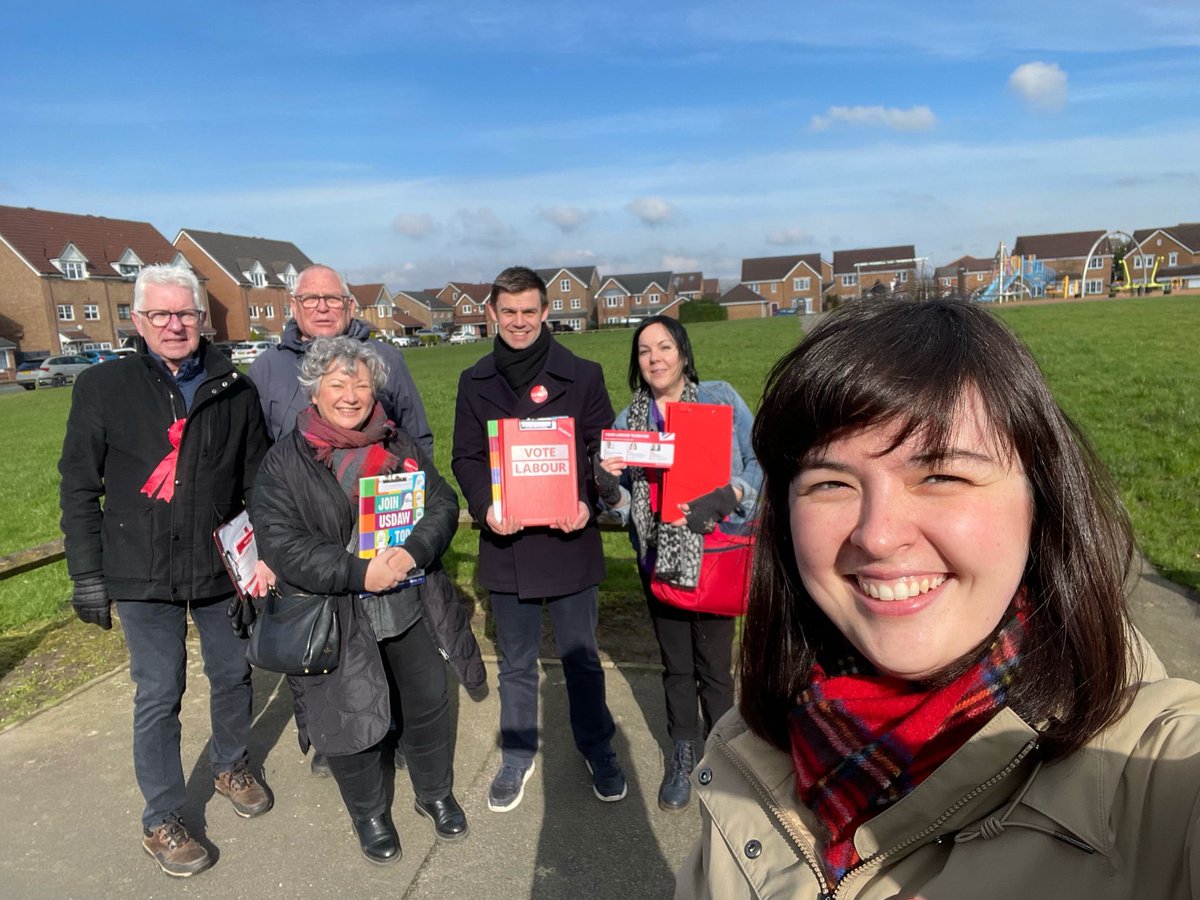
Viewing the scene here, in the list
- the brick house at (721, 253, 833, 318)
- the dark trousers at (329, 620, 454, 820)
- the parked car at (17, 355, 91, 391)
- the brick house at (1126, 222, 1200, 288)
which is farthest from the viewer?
the brick house at (721, 253, 833, 318)

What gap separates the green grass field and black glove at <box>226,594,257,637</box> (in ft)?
9.47

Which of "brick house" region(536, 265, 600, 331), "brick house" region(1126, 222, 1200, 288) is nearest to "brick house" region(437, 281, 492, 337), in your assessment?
"brick house" region(536, 265, 600, 331)

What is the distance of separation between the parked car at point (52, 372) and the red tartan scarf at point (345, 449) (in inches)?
1851

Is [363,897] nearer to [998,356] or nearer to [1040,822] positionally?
[1040,822]

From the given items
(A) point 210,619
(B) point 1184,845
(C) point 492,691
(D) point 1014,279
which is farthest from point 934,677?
(D) point 1014,279

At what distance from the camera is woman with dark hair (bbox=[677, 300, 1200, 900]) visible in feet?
3.36

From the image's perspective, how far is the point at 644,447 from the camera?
11.9ft

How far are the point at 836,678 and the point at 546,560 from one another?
2567 millimetres

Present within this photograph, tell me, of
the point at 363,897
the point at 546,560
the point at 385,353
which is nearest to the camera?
the point at 363,897

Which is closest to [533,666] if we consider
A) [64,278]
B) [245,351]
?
[245,351]

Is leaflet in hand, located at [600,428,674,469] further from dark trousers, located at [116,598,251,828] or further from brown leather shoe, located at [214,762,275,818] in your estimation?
brown leather shoe, located at [214,762,275,818]

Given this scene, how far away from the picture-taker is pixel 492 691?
5.07 m

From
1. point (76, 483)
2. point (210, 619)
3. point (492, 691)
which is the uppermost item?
point (76, 483)

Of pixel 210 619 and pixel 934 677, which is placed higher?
pixel 934 677
